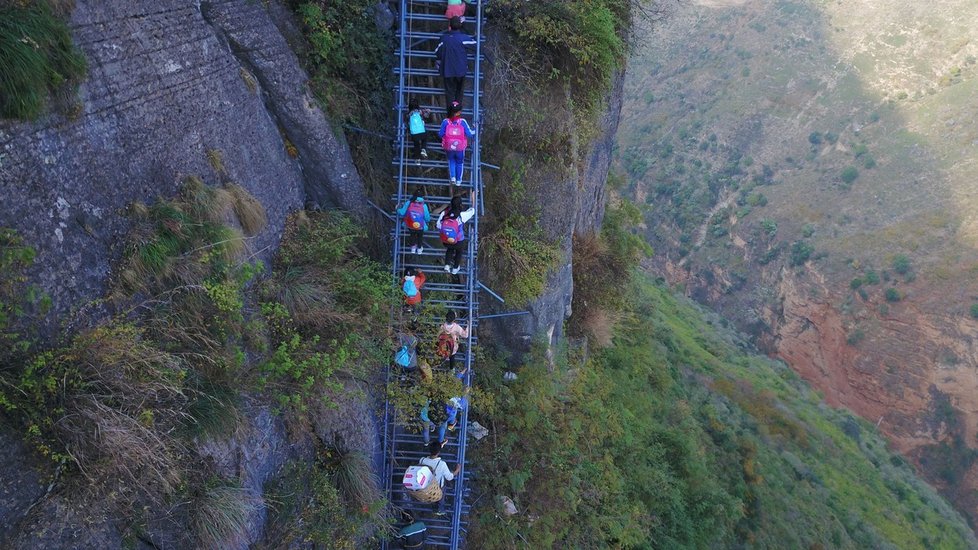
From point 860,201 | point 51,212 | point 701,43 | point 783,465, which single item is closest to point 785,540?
point 783,465

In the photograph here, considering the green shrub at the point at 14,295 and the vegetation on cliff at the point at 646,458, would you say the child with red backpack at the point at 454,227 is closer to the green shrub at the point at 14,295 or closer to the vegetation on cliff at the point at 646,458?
the vegetation on cliff at the point at 646,458

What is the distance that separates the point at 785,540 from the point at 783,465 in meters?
4.53

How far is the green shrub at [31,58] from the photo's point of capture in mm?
3537

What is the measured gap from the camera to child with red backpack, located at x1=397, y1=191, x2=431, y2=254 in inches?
264

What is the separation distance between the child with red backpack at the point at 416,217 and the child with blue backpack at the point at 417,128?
0.58m

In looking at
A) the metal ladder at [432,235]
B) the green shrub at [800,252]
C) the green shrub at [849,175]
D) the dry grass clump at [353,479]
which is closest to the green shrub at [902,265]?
the green shrub at [800,252]

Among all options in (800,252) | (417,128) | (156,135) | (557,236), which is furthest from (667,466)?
(800,252)

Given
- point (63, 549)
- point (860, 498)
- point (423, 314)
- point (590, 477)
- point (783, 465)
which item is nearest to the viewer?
point (63, 549)

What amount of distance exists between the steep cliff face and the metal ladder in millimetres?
804

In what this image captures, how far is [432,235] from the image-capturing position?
23.9 feet

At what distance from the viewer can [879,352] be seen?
35.2 meters

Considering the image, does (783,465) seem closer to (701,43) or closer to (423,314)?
(423,314)

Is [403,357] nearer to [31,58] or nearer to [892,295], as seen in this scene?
[31,58]

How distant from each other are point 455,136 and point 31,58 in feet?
13.3
